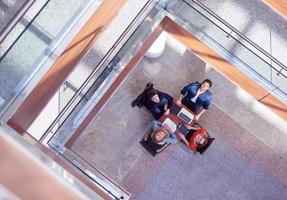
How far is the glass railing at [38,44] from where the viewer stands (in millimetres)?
4820

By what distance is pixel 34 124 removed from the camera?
5.38 meters

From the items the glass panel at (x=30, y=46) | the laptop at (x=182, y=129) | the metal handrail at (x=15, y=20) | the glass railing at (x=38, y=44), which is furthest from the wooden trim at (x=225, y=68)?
the metal handrail at (x=15, y=20)

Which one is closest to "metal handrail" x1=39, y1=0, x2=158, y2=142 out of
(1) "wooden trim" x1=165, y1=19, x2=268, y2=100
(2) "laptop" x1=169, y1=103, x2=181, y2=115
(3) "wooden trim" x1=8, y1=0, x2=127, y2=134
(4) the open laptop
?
(3) "wooden trim" x1=8, y1=0, x2=127, y2=134

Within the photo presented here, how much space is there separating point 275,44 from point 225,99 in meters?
1.20

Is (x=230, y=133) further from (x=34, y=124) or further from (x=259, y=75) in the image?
(x=34, y=124)

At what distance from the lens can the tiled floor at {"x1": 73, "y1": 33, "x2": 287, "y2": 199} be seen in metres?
7.19

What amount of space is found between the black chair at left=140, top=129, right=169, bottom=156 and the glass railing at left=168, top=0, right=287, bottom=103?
1.51 metres

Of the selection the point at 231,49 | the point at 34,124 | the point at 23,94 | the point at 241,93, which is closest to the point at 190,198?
the point at 241,93

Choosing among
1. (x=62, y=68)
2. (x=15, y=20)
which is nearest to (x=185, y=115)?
(x=62, y=68)

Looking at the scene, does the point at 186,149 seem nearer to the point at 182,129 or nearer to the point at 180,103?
the point at 182,129

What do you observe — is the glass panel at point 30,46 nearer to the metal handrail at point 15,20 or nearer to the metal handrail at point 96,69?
the metal handrail at point 15,20

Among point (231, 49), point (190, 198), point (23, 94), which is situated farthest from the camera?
point (190, 198)

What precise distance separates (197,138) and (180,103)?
0.54m

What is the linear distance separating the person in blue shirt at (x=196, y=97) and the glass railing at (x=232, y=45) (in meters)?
0.58
